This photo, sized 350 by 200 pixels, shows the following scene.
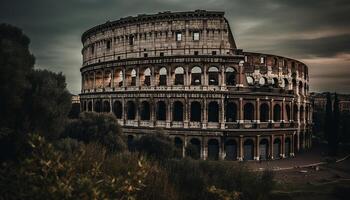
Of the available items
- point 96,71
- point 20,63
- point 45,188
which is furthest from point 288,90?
point 45,188

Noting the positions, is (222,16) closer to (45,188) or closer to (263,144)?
(263,144)

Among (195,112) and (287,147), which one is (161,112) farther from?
(287,147)

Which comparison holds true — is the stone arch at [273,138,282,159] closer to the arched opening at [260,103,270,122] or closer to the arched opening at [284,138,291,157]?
the arched opening at [284,138,291,157]

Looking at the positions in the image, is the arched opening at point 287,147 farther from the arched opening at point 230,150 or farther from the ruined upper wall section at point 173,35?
the ruined upper wall section at point 173,35

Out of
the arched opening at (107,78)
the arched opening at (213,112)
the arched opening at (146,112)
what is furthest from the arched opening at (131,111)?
the arched opening at (213,112)

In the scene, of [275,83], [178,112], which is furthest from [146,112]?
[275,83]
